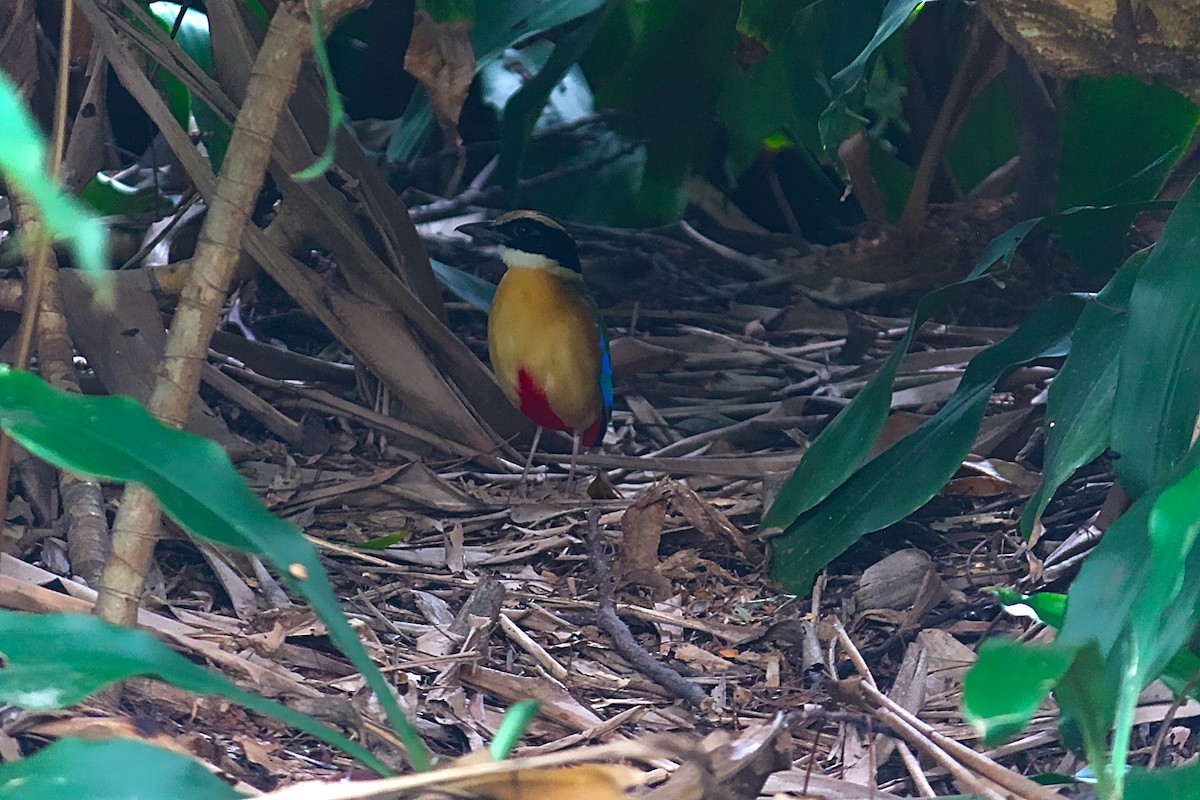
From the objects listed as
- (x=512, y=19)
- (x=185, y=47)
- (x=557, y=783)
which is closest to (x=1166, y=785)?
(x=557, y=783)

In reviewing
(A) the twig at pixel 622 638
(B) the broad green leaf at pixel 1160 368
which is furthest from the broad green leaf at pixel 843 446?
(B) the broad green leaf at pixel 1160 368

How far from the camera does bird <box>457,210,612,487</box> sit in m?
3.94

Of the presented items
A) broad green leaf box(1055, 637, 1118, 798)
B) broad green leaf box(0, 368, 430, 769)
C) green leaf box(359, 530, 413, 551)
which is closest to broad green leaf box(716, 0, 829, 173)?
green leaf box(359, 530, 413, 551)

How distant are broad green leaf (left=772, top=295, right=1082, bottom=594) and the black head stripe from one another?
1943mm

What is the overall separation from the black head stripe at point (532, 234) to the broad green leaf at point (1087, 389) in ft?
7.43

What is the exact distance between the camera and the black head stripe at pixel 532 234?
13.8 feet

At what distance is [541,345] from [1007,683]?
3.07 metres

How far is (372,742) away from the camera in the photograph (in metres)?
1.79

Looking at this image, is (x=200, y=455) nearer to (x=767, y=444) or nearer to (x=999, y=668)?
(x=999, y=668)

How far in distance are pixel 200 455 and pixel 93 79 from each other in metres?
1.55

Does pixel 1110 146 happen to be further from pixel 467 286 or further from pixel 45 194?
pixel 45 194

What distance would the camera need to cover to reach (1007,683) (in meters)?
1.10

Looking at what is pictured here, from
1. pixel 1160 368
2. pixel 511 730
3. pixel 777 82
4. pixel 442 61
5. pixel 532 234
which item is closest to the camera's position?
pixel 511 730

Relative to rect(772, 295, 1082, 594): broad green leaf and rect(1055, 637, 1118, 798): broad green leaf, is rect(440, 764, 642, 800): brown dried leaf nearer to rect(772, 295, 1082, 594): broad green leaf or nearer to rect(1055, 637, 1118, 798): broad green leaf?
rect(1055, 637, 1118, 798): broad green leaf
